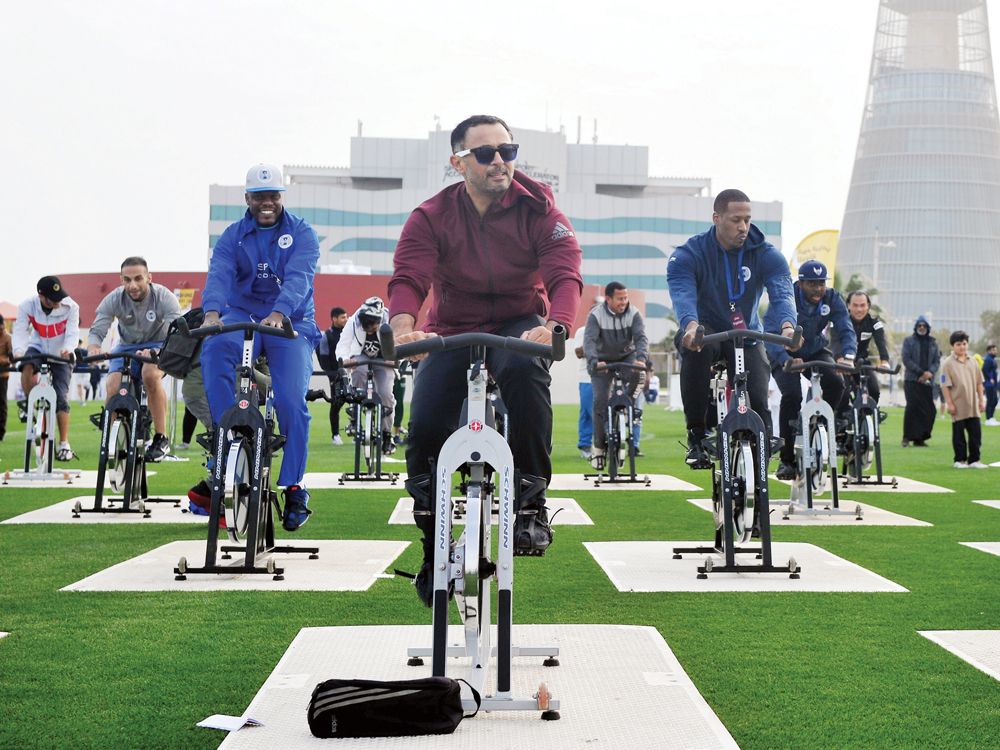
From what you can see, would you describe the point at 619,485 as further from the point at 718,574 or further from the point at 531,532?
the point at 531,532

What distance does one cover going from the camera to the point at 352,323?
14.2m

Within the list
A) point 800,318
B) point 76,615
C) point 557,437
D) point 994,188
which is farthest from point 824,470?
point 994,188

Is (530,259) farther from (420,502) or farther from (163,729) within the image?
(163,729)

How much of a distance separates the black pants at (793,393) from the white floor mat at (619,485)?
2.04 m

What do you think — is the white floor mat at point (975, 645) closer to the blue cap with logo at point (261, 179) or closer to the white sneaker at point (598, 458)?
the blue cap with logo at point (261, 179)

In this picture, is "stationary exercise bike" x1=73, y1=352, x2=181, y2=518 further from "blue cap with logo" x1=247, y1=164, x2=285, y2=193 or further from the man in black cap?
the man in black cap

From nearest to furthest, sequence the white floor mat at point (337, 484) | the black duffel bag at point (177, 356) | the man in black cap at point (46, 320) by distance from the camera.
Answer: the black duffel bag at point (177, 356)
the white floor mat at point (337, 484)
the man in black cap at point (46, 320)

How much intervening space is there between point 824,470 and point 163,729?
706 cm

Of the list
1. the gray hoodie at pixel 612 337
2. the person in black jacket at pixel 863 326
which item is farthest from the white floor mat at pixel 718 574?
the gray hoodie at pixel 612 337

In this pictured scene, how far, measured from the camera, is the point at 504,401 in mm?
4234

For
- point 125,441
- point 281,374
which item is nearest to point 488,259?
point 281,374

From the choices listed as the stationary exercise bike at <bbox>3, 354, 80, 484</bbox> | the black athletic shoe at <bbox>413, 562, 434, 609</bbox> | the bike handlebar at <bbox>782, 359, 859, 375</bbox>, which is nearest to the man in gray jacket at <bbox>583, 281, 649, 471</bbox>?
the bike handlebar at <bbox>782, 359, 859, 375</bbox>

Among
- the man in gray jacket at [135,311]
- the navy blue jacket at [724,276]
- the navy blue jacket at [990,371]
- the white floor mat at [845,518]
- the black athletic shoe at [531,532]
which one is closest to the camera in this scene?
the black athletic shoe at [531,532]

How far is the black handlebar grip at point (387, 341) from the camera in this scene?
9.98ft
